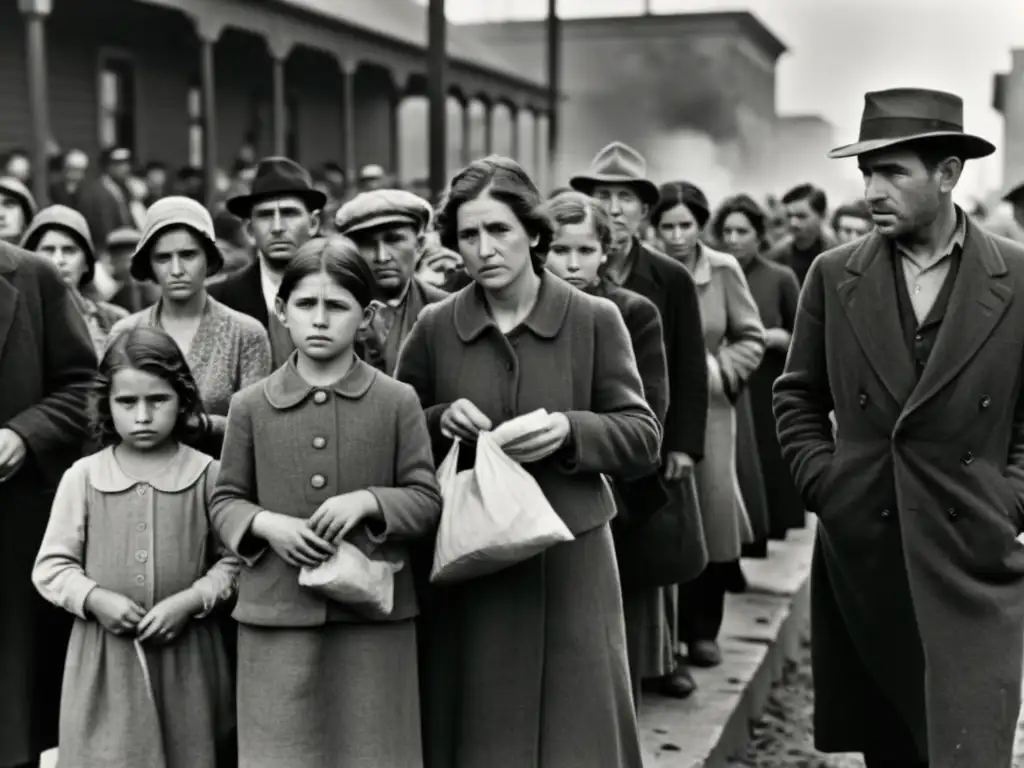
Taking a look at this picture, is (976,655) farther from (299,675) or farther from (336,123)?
(336,123)

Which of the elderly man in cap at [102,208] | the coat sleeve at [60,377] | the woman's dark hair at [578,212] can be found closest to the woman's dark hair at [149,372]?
the coat sleeve at [60,377]

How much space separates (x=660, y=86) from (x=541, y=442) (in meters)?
46.4

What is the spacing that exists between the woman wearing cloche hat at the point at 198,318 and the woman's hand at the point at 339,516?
1.11m

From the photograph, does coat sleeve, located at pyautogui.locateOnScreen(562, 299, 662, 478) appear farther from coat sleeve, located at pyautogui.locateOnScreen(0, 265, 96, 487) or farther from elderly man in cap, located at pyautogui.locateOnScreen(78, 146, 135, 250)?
elderly man in cap, located at pyautogui.locateOnScreen(78, 146, 135, 250)

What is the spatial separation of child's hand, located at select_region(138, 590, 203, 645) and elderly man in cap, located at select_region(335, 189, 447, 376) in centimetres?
137

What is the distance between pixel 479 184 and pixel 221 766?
181 centimetres

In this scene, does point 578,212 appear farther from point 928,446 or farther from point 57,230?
point 57,230

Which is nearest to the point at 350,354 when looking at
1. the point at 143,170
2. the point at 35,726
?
the point at 35,726

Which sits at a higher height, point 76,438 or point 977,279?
point 977,279

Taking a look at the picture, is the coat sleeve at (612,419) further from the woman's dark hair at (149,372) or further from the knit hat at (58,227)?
the knit hat at (58,227)

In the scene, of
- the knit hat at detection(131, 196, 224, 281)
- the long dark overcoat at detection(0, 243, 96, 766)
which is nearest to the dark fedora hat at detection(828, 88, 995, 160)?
the knit hat at detection(131, 196, 224, 281)

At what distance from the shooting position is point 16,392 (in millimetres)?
4438

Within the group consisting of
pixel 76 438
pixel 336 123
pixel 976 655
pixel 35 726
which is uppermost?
pixel 336 123

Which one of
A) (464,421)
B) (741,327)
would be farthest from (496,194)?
(741,327)
